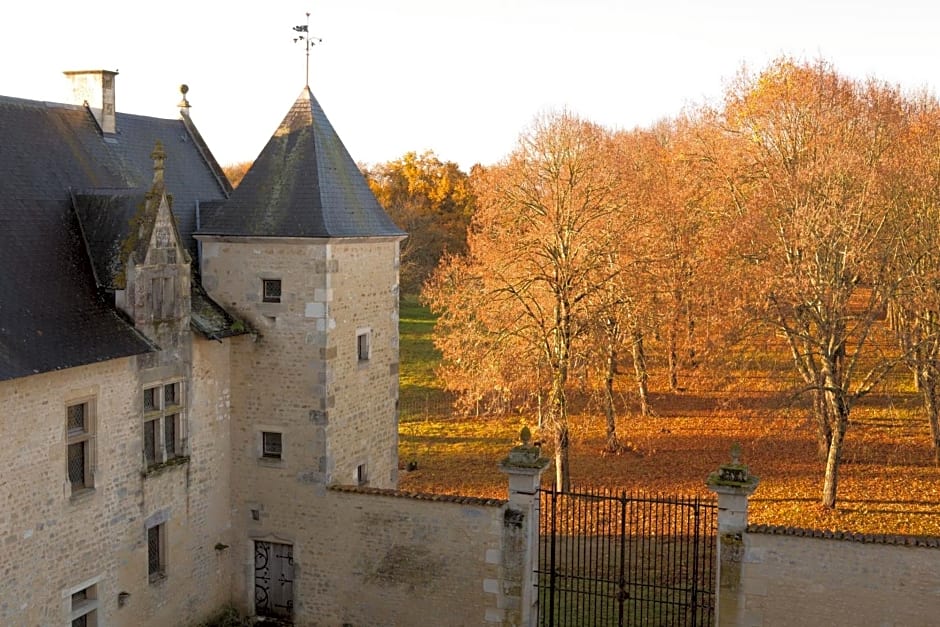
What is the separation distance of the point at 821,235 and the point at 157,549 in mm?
17725

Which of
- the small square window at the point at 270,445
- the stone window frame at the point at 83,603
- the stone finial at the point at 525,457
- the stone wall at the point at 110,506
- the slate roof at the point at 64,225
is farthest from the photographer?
the small square window at the point at 270,445

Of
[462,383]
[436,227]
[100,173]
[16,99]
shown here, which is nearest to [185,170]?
[100,173]

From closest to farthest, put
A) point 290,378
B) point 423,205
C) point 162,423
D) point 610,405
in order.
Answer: point 162,423 < point 290,378 < point 610,405 < point 423,205

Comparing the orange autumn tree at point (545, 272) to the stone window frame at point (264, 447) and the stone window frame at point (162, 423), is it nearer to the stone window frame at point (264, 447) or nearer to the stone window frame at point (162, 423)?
the stone window frame at point (264, 447)

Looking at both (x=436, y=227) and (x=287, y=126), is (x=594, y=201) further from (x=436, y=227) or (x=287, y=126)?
(x=436, y=227)

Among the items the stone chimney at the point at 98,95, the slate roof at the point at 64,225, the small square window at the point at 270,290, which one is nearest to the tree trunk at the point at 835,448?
the small square window at the point at 270,290

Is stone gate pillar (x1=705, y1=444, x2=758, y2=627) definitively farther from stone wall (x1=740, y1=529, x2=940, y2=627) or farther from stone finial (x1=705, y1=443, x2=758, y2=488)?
stone wall (x1=740, y1=529, x2=940, y2=627)

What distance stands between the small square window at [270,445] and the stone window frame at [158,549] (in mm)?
2340

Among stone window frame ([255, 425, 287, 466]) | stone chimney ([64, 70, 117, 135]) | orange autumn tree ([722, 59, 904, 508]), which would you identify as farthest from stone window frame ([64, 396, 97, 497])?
orange autumn tree ([722, 59, 904, 508])

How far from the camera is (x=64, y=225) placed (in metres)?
16.1

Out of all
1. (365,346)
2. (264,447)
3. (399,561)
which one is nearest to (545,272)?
(365,346)

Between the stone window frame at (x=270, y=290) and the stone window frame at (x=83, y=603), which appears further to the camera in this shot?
the stone window frame at (x=270, y=290)

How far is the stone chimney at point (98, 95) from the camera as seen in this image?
61.8ft

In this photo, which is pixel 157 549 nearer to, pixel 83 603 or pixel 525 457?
pixel 83 603
